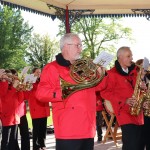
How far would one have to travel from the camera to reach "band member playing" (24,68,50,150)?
8.05 m

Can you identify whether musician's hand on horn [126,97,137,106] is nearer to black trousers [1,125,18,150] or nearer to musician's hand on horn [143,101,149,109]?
musician's hand on horn [143,101,149,109]

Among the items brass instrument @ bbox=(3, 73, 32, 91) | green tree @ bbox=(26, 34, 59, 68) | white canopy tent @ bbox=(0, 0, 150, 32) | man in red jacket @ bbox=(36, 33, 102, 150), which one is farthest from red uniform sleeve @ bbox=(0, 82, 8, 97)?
green tree @ bbox=(26, 34, 59, 68)

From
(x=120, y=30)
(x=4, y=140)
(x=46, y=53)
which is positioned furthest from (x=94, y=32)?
(x=4, y=140)

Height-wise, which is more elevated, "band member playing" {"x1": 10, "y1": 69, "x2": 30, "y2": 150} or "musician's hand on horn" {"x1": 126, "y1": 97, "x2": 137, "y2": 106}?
"musician's hand on horn" {"x1": 126, "y1": 97, "x2": 137, "y2": 106}

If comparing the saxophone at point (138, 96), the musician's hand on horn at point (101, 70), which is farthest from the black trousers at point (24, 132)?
the musician's hand on horn at point (101, 70)

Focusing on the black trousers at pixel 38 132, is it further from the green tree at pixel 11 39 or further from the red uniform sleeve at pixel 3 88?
the green tree at pixel 11 39

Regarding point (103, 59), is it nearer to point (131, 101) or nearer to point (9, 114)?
point (131, 101)

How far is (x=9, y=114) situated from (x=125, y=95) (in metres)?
2.45

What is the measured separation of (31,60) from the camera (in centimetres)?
4872

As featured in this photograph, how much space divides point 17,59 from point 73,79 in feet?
120

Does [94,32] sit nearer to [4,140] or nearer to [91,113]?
[4,140]

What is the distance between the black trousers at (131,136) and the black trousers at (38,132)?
349cm

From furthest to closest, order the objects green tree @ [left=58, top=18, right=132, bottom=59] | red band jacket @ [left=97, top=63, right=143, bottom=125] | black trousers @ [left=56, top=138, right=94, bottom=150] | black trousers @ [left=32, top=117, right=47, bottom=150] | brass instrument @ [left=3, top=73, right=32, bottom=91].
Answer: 1. green tree @ [left=58, top=18, right=132, bottom=59]
2. black trousers @ [left=32, top=117, right=47, bottom=150]
3. brass instrument @ [left=3, top=73, right=32, bottom=91]
4. red band jacket @ [left=97, top=63, right=143, bottom=125]
5. black trousers @ [left=56, top=138, right=94, bottom=150]

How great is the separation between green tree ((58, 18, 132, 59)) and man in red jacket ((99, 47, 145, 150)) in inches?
1217
